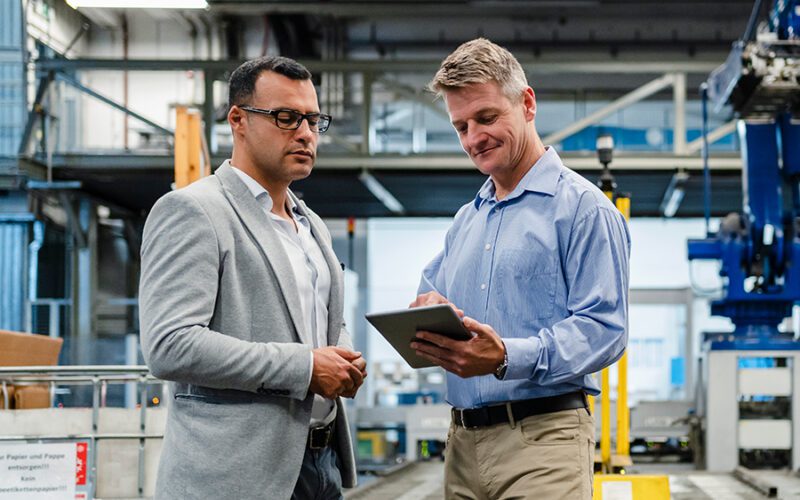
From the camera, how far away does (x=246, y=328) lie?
2.15 metres

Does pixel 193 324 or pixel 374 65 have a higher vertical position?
pixel 374 65

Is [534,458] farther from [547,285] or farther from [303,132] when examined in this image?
[303,132]

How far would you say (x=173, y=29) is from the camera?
1588cm

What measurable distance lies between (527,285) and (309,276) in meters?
0.50

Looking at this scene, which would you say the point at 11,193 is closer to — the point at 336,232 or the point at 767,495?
the point at 336,232

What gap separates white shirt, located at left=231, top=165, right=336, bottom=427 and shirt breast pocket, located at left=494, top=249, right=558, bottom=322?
417mm

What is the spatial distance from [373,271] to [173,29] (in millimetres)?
4977

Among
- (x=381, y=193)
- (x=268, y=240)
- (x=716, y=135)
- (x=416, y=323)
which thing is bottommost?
(x=416, y=323)

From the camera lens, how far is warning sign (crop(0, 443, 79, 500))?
377 centimetres

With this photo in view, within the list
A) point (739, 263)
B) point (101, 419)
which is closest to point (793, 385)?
point (739, 263)

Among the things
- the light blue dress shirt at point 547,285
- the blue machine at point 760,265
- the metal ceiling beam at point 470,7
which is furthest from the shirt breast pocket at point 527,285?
the metal ceiling beam at point 470,7

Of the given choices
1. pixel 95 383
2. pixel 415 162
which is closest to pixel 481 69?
pixel 95 383

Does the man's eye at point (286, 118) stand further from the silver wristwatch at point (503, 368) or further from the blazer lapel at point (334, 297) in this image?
the silver wristwatch at point (503, 368)

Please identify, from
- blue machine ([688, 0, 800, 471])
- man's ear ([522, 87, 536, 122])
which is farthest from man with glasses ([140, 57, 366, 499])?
blue machine ([688, 0, 800, 471])
